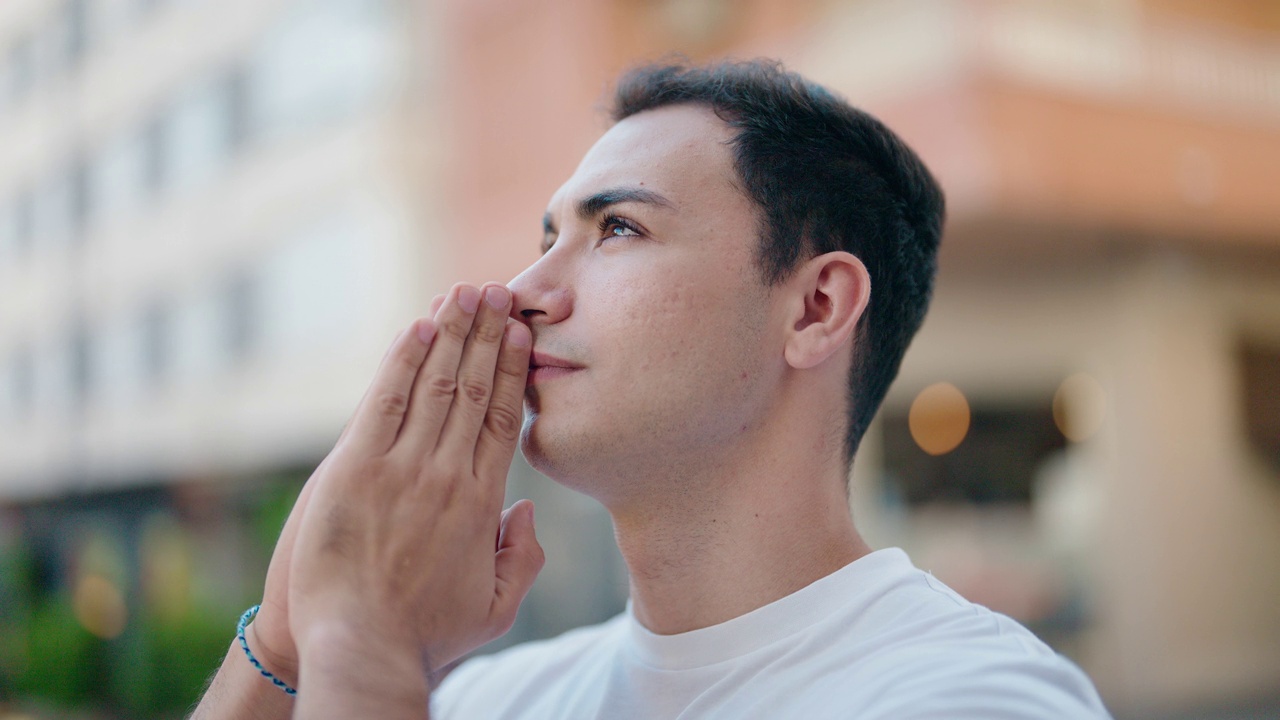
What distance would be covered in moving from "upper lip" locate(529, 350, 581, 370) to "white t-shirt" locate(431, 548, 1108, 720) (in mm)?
517

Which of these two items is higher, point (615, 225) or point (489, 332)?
point (615, 225)

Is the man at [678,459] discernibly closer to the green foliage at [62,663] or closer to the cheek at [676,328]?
the cheek at [676,328]

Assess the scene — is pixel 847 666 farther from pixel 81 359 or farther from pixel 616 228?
pixel 81 359

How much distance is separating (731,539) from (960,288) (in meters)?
9.63

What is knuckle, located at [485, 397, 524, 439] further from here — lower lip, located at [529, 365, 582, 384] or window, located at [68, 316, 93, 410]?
window, located at [68, 316, 93, 410]

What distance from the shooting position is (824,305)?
219 cm

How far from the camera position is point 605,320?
80.8 inches

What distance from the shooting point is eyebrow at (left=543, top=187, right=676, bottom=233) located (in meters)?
2.12

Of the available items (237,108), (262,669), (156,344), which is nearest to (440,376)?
(262,669)

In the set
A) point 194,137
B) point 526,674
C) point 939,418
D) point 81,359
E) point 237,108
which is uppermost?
point 237,108

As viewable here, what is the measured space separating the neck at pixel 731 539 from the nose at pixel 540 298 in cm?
34

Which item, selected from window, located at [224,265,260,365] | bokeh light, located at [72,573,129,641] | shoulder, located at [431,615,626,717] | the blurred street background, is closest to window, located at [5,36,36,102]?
the blurred street background

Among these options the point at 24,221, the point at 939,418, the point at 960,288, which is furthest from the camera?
the point at 24,221

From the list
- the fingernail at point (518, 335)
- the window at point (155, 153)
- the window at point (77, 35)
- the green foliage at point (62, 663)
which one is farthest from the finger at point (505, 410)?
the window at point (155, 153)
